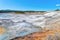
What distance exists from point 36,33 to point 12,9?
61cm

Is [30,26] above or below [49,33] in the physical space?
above

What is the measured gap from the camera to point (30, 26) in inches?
85.7

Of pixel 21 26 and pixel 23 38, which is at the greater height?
pixel 21 26

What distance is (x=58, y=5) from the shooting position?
224 cm

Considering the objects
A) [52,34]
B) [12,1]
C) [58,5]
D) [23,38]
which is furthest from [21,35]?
[58,5]

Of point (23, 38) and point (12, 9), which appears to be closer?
point (23, 38)

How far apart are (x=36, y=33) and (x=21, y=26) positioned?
0.92 ft

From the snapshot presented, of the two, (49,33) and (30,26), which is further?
(30,26)

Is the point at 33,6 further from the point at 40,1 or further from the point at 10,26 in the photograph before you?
the point at 10,26

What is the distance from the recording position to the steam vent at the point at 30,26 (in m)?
2.04

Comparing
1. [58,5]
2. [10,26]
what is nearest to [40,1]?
[58,5]

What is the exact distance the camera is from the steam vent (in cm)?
204

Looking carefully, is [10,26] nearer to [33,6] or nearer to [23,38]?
[23,38]

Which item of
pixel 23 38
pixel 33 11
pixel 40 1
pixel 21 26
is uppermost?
pixel 40 1
